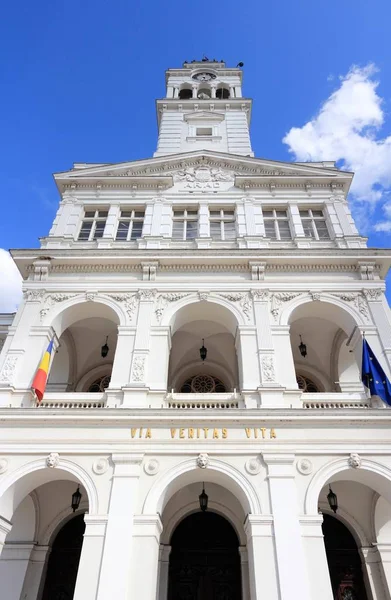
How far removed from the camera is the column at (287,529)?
1014 cm

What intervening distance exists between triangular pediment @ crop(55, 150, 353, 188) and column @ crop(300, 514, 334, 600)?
47.2ft

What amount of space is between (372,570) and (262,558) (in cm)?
500

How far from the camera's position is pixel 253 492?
11.6 meters

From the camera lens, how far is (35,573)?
1358 cm

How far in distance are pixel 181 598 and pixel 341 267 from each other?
1232cm

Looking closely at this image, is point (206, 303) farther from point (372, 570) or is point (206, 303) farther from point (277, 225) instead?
point (372, 570)

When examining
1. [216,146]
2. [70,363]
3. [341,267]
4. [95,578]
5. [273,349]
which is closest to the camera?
[95,578]

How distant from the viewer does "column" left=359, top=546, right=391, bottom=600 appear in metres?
12.9

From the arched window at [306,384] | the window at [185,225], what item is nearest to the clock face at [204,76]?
the window at [185,225]

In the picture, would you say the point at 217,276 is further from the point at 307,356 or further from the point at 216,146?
the point at 216,146

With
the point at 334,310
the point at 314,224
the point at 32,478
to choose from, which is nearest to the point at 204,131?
the point at 314,224

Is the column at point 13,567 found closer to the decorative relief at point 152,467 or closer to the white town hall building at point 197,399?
the white town hall building at point 197,399

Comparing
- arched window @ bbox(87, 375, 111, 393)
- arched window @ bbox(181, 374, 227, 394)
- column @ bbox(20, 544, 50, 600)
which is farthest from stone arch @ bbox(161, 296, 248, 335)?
column @ bbox(20, 544, 50, 600)

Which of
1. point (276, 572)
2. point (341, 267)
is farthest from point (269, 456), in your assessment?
point (341, 267)
